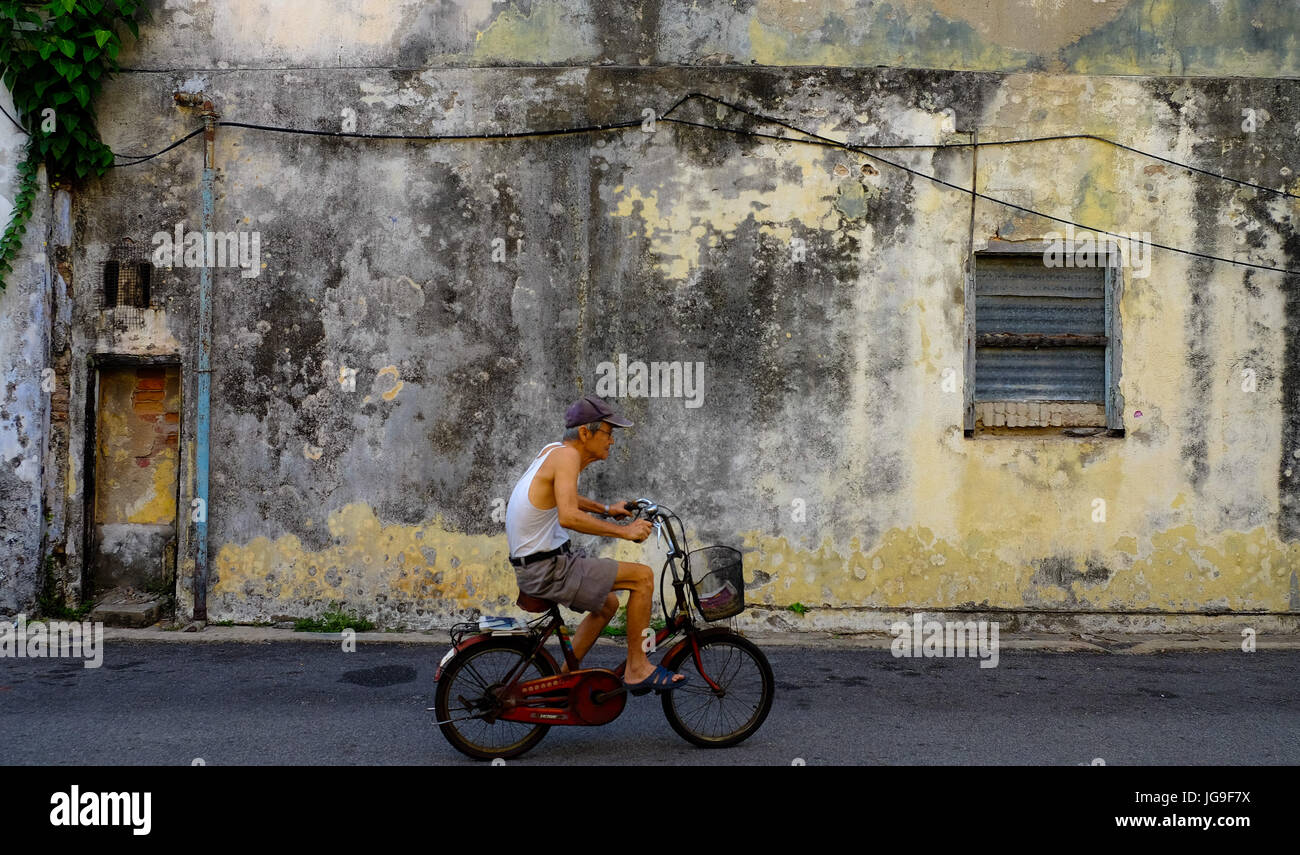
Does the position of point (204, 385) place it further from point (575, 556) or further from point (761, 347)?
point (575, 556)

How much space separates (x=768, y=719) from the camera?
6.11 m

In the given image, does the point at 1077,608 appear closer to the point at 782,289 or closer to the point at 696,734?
the point at 782,289

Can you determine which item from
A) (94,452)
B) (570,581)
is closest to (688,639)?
(570,581)

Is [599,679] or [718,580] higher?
[718,580]

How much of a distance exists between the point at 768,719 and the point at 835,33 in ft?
19.2

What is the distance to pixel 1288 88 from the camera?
873 cm

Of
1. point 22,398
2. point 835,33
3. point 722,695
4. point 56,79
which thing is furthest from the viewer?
point 835,33

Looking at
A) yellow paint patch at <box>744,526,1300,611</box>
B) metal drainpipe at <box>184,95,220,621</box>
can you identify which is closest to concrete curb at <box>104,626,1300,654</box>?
yellow paint patch at <box>744,526,1300,611</box>

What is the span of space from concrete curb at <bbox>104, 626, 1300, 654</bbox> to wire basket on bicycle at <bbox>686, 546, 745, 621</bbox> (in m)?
3.00

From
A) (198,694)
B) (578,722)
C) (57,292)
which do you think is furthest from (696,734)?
(57,292)

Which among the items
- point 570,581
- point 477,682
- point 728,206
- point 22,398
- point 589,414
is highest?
point 728,206

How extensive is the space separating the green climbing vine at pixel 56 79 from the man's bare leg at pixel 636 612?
6371 mm

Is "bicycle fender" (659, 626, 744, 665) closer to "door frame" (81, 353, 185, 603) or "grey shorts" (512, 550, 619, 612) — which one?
"grey shorts" (512, 550, 619, 612)

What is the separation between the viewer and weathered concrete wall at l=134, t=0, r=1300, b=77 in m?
8.77
